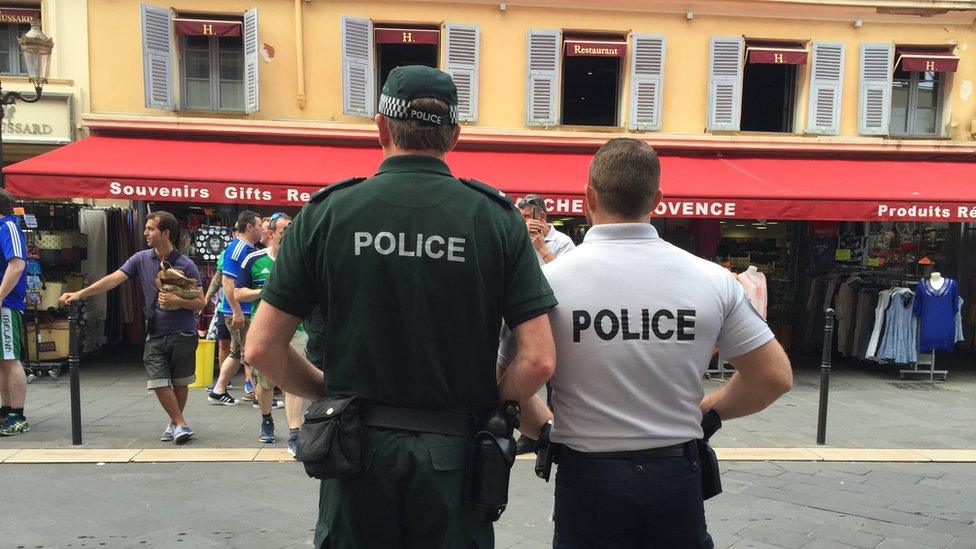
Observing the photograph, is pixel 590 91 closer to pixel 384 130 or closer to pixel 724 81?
pixel 724 81

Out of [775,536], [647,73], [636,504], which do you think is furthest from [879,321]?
[636,504]

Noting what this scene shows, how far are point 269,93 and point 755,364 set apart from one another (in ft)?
33.6

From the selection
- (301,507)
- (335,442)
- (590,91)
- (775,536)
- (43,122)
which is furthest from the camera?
(590,91)

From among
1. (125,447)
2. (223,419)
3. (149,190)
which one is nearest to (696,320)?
(125,447)

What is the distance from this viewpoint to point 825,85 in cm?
1132

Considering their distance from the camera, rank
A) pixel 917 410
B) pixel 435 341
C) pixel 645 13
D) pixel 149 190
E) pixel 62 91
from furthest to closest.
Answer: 1. pixel 645 13
2. pixel 62 91
3. pixel 149 190
4. pixel 917 410
5. pixel 435 341

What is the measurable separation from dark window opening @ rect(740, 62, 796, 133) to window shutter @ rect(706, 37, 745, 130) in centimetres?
79

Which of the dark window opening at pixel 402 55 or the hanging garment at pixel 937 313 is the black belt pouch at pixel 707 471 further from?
the dark window opening at pixel 402 55

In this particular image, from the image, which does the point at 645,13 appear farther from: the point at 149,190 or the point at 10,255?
the point at 10,255

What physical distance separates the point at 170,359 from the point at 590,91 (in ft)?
27.9

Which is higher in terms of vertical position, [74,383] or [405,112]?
[405,112]

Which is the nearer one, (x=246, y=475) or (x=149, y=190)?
(x=246, y=475)

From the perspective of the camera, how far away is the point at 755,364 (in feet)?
6.84

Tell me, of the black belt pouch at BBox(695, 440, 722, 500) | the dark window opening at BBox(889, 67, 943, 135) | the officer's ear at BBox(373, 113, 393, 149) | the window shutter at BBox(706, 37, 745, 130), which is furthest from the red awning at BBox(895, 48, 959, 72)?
the officer's ear at BBox(373, 113, 393, 149)
